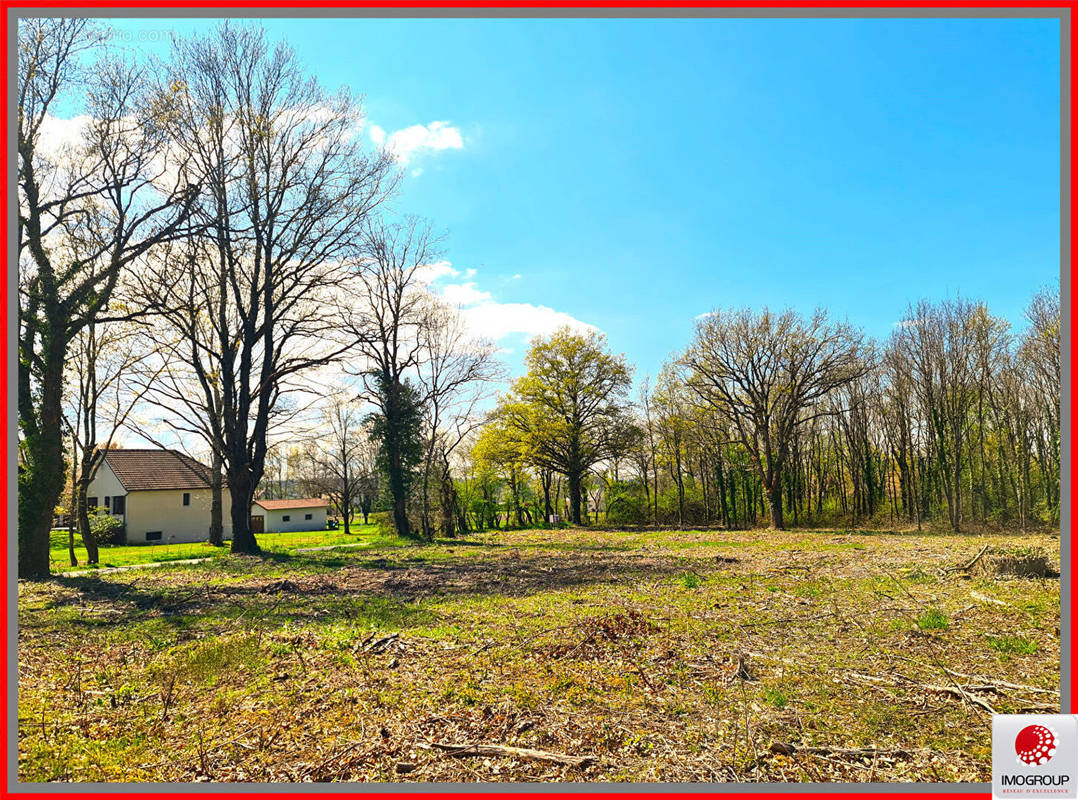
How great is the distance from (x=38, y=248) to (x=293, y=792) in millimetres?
13945

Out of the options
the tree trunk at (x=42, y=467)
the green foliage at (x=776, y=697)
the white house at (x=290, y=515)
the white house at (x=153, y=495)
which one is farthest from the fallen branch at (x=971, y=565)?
the white house at (x=290, y=515)

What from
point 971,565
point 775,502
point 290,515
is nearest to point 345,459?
point 290,515

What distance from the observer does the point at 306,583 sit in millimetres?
12742

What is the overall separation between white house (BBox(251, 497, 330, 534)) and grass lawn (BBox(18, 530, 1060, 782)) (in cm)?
5025

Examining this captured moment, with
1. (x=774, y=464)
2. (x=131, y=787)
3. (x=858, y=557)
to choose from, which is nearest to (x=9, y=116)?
(x=131, y=787)

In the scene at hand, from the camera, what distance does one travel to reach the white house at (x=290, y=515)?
191 ft

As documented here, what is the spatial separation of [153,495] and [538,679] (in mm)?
40040

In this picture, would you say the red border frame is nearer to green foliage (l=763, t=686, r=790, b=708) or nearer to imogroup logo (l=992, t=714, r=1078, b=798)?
imogroup logo (l=992, t=714, r=1078, b=798)

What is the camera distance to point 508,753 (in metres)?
4.45

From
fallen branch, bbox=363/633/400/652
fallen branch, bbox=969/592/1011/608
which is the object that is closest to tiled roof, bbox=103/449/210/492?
fallen branch, bbox=363/633/400/652

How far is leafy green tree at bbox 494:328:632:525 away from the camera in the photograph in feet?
120

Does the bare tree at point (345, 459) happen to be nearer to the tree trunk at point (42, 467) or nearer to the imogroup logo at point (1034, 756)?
the tree trunk at point (42, 467)

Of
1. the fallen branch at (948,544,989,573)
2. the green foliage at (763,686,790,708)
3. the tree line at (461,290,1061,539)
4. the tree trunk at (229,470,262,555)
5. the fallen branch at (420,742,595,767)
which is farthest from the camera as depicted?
the tree line at (461,290,1061,539)

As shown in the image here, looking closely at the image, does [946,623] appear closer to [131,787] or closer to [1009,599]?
[1009,599]
